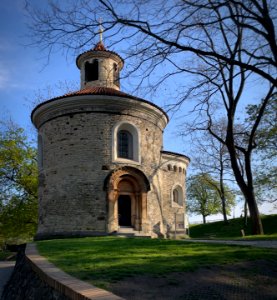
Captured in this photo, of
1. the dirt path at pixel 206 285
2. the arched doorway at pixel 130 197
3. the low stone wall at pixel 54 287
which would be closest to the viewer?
the low stone wall at pixel 54 287

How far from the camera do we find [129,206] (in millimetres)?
20531

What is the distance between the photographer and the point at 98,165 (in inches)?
758

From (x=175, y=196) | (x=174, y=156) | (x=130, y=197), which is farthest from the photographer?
(x=175, y=196)

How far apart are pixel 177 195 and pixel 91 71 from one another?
10.6 m

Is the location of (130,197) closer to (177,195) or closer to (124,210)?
(124,210)

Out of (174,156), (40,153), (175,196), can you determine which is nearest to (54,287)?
(40,153)

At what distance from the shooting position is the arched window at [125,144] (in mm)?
20656

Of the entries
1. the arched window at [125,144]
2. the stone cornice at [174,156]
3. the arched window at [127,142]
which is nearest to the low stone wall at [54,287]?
the arched window at [127,142]

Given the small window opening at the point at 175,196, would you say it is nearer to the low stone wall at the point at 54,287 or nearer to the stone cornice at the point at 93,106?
the stone cornice at the point at 93,106

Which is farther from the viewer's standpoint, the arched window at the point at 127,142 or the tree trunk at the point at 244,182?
the arched window at the point at 127,142

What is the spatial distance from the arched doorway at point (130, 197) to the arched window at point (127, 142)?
0.97 m

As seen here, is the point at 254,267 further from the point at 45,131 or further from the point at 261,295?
the point at 45,131

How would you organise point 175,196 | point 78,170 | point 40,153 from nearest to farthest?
point 78,170 < point 40,153 < point 175,196

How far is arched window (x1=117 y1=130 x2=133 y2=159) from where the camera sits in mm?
20656
